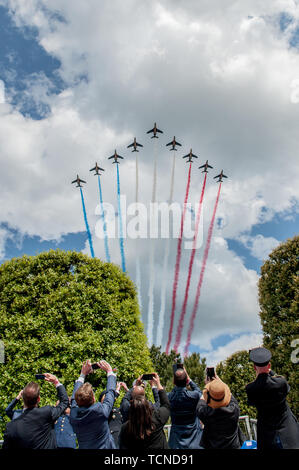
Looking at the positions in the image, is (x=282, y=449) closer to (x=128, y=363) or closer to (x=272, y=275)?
(x=128, y=363)

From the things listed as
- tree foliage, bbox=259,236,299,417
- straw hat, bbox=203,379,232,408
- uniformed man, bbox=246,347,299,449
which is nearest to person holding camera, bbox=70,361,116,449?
straw hat, bbox=203,379,232,408

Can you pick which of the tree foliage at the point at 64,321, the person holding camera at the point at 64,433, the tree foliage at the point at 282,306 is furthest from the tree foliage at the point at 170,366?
the person holding camera at the point at 64,433

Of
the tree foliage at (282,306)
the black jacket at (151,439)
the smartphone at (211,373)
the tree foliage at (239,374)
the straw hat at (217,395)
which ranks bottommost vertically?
the black jacket at (151,439)

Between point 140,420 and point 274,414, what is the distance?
2.02 meters

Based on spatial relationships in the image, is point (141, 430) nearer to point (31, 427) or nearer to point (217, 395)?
point (217, 395)

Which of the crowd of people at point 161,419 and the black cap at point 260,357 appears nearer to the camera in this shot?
the crowd of people at point 161,419

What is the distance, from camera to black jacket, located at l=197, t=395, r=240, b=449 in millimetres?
4617

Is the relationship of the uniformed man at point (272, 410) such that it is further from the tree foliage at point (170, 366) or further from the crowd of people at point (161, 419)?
the tree foliage at point (170, 366)

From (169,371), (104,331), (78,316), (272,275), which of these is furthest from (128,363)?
(169,371)

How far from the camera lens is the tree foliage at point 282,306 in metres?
17.7

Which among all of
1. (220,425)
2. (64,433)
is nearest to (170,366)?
(64,433)

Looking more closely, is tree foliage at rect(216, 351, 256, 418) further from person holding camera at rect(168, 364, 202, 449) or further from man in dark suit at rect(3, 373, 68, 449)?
Answer: man in dark suit at rect(3, 373, 68, 449)

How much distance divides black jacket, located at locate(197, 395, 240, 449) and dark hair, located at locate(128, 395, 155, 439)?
0.91m

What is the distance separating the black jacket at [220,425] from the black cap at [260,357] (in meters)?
0.73
